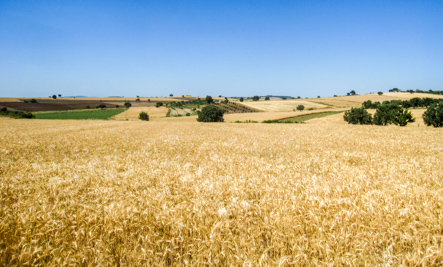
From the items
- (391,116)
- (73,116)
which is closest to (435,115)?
(391,116)

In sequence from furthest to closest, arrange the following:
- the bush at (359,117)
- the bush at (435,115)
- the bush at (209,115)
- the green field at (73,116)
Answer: the green field at (73,116) < the bush at (209,115) < the bush at (359,117) < the bush at (435,115)

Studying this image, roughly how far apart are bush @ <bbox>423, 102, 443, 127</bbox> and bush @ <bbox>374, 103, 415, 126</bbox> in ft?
10.3

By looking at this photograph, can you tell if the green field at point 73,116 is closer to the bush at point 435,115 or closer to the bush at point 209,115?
the bush at point 209,115

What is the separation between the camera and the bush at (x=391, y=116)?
38062mm

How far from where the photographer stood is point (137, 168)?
5559 millimetres

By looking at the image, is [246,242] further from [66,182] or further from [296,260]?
[66,182]

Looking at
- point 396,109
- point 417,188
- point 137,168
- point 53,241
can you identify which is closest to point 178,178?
point 137,168

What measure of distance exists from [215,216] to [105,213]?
155 centimetres

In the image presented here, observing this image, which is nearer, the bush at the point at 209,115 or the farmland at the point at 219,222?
the farmland at the point at 219,222

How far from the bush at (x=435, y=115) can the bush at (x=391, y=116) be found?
3.13 meters

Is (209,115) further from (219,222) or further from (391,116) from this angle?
(219,222)

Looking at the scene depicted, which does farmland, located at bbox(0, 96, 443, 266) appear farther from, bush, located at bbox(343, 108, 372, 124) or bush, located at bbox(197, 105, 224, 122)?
bush, located at bbox(197, 105, 224, 122)

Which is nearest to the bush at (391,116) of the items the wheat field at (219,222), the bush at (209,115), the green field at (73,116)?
the bush at (209,115)

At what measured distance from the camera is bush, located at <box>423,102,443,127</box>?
33000 mm
